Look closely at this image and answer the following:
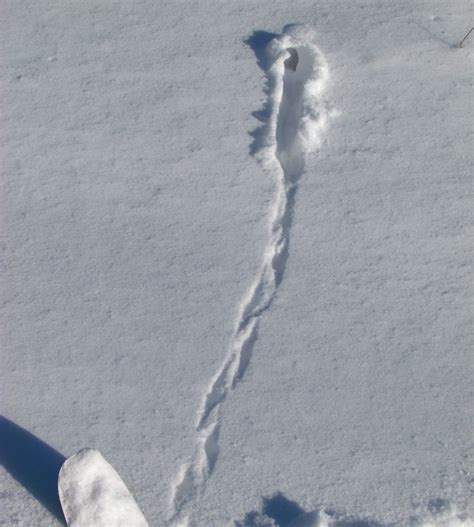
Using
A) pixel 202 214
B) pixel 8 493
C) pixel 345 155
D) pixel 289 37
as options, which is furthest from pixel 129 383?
pixel 289 37

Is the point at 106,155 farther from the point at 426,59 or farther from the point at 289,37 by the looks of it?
the point at 426,59

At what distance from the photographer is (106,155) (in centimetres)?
233

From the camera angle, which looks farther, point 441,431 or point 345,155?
point 345,155

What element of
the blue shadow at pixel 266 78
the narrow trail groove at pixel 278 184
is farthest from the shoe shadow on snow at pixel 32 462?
the blue shadow at pixel 266 78

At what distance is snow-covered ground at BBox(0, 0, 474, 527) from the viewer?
1.84 metres

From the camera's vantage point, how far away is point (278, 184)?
89.0 inches

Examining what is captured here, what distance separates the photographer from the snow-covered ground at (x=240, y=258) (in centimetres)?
184

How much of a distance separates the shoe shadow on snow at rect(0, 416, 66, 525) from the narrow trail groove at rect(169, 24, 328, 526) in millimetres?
290

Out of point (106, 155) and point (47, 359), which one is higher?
point (106, 155)

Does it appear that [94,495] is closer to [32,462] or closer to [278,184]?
[32,462]

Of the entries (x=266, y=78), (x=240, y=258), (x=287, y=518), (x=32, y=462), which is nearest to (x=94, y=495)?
(x=32, y=462)

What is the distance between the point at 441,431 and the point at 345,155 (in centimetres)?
89

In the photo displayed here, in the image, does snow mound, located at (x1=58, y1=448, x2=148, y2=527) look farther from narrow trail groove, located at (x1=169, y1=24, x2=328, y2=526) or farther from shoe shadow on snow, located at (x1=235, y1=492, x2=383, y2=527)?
shoe shadow on snow, located at (x1=235, y1=492, x2=383, y2=527)

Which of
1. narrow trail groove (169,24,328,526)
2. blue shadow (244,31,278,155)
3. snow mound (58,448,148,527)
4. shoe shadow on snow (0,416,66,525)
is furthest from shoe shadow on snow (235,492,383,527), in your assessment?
blue shadow (244,31,278,155)
